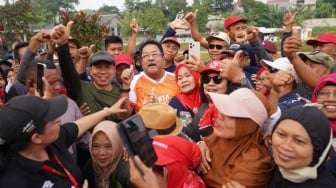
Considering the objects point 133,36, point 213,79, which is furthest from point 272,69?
point 133,36

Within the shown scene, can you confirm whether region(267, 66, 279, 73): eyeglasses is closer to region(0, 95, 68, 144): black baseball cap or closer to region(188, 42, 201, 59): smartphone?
region(188, 42, 201, 59): smartphone

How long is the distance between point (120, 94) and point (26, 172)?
5.56 feet

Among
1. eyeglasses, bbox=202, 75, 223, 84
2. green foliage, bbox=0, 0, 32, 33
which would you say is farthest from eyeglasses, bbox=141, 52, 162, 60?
green foliage, bbox=0, 0, 32, 33

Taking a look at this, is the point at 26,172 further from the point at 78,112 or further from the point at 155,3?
the point at 155,3

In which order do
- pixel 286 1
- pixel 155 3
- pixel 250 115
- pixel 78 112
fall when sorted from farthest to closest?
pixel 286 1, pixel 155 3, pixel 78 112, pixel 250 115

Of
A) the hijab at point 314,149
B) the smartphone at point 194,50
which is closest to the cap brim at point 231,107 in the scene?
the hijab at point 314,149

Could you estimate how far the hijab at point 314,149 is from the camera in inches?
76.1

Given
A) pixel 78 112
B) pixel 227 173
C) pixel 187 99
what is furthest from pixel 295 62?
pixel 78 112

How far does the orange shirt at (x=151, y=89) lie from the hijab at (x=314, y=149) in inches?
84.5

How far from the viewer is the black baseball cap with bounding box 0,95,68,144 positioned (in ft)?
6.66

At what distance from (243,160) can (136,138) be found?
0.89 m

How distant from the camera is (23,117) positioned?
2064mm

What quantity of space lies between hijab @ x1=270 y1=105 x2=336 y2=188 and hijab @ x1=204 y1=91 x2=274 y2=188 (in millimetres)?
270

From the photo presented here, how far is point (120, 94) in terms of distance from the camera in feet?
12.2
